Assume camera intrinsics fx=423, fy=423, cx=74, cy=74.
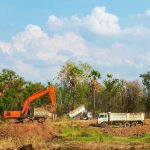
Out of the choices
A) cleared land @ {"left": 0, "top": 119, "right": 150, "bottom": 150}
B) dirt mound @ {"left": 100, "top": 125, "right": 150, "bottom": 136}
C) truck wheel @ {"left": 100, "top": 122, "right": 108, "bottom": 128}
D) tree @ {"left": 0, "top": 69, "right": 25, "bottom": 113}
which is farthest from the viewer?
tree @ {"left": 0, "top": 69, "right": 25, "bottom": 113}

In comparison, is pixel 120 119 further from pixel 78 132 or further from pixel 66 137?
pixel 66 137

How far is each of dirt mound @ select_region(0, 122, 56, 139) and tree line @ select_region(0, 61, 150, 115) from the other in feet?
124

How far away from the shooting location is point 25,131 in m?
48.5

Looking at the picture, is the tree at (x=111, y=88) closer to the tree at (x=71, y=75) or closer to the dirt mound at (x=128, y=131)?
the tree at (x=71, y=75)

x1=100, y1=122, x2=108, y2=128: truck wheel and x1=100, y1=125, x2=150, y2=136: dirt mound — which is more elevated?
x1=100, y1=122, x2=108, y2=128: truck wheel

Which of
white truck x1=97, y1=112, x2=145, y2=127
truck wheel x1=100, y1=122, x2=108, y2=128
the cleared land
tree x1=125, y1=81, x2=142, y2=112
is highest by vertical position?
tree x1=125, y1=81, x2=142, y2=112

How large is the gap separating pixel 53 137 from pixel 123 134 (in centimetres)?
1045

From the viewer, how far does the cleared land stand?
3669 centimetres

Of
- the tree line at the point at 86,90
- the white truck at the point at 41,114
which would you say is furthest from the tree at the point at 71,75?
the white truck at the point at 41,114

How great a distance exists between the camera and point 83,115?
91562mm

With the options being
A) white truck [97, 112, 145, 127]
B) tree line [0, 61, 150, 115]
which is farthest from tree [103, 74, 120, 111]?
white truck [97, 112, 145, 127]

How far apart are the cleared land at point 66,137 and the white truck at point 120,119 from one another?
4730 mm

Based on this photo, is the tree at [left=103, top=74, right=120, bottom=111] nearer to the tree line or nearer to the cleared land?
the tree line

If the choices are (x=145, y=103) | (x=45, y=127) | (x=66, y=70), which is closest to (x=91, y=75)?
(x=66, y=70)
